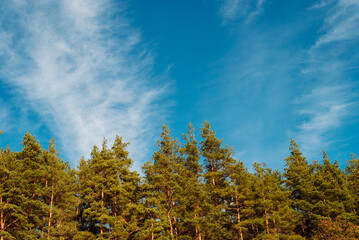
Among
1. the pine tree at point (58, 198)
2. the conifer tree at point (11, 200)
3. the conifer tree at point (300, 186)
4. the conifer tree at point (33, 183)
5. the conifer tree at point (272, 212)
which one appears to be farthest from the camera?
the conifer tree at point (300, 186)

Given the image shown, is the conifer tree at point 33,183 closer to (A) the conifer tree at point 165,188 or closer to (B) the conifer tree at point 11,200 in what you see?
(B) the conifer tree at point 11,200

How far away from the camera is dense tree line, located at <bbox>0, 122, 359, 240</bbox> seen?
30719 mm

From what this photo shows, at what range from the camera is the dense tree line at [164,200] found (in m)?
30.7

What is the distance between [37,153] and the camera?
117 ft

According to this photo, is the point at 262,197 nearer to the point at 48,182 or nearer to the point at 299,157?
the point at 299,157

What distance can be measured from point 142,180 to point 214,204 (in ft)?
33.4

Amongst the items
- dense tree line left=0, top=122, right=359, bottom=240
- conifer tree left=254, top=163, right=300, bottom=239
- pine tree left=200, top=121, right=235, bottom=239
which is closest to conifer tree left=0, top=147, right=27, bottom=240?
dense tree line left=0, top=122, right=359, bottom=240

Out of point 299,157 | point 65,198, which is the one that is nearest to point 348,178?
point 299,157

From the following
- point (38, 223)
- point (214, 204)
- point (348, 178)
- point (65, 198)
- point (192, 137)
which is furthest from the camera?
point (348, 178)

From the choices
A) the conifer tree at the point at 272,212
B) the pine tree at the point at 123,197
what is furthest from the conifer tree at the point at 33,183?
the conifer tree at the point at 272,212

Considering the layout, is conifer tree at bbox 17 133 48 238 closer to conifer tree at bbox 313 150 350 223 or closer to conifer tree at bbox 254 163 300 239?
conifer tree at bbox 254 163 300 239

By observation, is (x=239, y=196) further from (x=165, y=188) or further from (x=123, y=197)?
(x=123, y=197)

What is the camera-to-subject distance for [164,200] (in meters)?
34.4

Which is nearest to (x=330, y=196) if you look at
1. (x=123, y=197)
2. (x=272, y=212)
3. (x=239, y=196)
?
(x=272, y=212)
